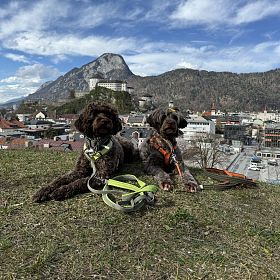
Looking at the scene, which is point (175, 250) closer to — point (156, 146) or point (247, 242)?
point (247, 242)

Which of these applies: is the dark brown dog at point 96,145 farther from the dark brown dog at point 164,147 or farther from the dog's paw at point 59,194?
the dark brown dog at point 164,147

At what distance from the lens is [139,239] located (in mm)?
2395

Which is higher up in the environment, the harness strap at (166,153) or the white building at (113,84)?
the white building at (113,84)

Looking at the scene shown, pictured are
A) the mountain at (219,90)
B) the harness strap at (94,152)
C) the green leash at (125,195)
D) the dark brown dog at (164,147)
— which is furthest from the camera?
the mountain at (219,90)

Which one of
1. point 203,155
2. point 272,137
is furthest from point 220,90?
point 203,155

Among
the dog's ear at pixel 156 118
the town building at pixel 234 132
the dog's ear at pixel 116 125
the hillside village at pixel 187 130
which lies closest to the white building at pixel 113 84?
the hillside village at pixel 187 130

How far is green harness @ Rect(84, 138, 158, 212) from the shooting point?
289cm

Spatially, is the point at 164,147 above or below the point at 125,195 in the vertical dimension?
above

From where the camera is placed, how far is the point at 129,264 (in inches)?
81.3

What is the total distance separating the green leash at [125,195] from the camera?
2853 millimetres

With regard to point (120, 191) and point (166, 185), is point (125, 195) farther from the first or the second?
point (166, 185)

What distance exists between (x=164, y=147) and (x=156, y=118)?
45 centimetres

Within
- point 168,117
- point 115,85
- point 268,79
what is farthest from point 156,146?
point 268,79

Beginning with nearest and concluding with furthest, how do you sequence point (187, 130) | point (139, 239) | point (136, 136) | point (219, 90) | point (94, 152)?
point (139, 239) < point (94, 152) < point (136, 136) < point (187, 130) < point (219, 90)
